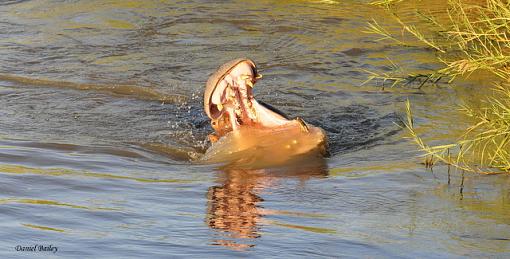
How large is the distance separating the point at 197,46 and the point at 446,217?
5413mm

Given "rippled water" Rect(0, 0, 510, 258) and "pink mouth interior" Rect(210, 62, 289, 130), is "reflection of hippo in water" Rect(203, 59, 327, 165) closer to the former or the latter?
"pink mouth interior" Rect(210, 62, 289, 130)

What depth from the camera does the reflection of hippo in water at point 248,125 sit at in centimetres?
627

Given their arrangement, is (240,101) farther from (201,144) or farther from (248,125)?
(201,144)

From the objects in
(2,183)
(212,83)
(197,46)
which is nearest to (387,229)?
(212,83)

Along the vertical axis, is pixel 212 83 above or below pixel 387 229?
above

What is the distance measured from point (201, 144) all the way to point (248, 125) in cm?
109

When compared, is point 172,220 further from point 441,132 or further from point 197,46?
point 197,46

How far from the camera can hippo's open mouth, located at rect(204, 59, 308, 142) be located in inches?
248

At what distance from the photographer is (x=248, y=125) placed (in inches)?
253

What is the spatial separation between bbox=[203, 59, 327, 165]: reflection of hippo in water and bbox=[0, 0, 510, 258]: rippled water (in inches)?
5.5

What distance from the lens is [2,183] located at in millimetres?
5902
